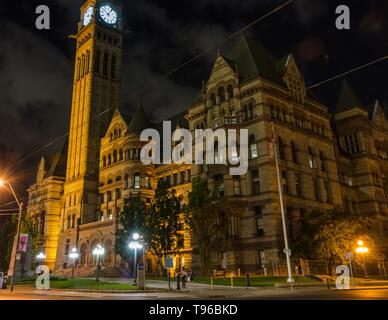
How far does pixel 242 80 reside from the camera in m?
47.9

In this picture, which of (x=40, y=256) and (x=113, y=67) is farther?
(x=113, y=67)

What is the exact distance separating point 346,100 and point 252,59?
2236 centimetres

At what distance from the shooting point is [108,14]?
81.1m

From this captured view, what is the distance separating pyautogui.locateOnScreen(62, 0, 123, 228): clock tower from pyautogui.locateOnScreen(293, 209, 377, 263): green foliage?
123 ft

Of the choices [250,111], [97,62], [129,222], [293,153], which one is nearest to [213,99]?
[250,111]

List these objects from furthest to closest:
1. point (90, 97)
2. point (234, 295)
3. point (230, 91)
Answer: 1. point (90, 97)
2. point (230, 91)
3. point (234, 295)

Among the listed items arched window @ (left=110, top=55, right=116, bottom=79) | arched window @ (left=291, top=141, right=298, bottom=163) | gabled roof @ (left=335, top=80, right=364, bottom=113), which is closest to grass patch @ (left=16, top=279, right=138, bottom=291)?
arched window @ (left=291, top=141, right=298, bottom=163)

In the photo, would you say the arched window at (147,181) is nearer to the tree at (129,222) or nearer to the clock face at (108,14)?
the tree at (129,222)

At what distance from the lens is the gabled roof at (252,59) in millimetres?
48031

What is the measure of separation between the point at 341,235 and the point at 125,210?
23721mm

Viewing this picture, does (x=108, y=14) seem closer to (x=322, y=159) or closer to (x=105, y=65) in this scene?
(x=105, y=65)

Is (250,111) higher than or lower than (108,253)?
higher

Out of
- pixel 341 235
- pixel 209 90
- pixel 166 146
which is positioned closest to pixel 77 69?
pixel 166 146

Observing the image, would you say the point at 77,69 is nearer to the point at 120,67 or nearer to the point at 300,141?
the point at 120,67
